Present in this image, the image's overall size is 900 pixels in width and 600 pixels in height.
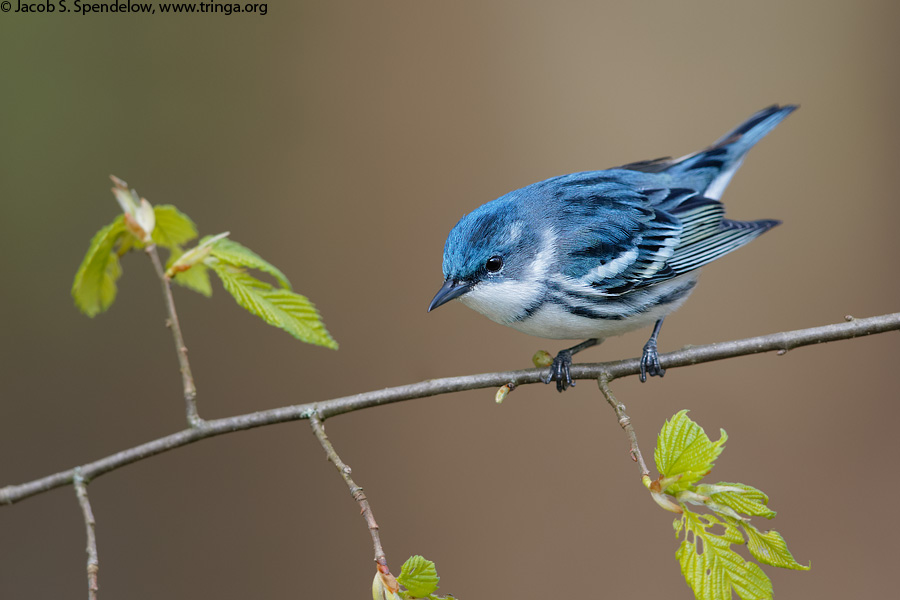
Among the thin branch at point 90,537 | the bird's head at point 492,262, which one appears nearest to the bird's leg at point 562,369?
the bird's head at point 492,262

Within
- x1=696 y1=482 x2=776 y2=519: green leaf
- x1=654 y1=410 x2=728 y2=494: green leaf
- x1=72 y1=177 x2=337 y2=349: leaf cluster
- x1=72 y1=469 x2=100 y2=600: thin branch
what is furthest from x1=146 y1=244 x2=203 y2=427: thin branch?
x1=696 y1=482 x2=776 y2=519: green leaf

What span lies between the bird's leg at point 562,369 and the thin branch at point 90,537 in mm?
1444

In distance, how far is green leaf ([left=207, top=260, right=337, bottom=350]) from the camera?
2137mm

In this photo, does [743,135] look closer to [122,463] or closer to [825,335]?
[825,335]

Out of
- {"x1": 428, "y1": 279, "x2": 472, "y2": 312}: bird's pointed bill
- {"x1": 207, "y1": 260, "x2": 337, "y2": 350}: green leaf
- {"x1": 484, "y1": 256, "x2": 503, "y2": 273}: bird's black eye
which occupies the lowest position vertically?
{"x1": 207, "y1": 260, "x2": 337, "y2": 350}: green leaf

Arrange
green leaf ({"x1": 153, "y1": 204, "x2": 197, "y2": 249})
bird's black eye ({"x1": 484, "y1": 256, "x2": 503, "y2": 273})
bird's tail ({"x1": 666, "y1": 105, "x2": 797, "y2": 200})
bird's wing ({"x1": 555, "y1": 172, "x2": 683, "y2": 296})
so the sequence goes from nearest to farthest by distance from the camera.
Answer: green leaf ({"x1": 153, "y1": 204, "x2": 197, "y2": 249})
bird's black eye ({"x1": 484, "y1": 256, "x2": 503, "y2": 273})
bird's wing ({"x1": 555, "y1": 172, "x2": 683, "y2": 296})
bird's tail ({"x1": 666, "y1": 105, "x2": 797, "y2": 200})

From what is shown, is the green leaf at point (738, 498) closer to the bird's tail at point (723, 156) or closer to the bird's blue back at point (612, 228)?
the bird's blue back at point (612, 228)

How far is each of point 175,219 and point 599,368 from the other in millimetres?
1506

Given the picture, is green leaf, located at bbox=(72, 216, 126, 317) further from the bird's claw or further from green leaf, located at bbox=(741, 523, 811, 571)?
green leaf, located at bbox=(741, 523, 811, 571)

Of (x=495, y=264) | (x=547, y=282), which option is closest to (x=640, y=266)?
(x=547, y=282)

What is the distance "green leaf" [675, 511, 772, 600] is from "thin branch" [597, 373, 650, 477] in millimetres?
240

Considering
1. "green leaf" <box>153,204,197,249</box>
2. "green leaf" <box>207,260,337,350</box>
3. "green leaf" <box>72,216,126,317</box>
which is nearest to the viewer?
"green leaf" <box>207,260,337,350</box>

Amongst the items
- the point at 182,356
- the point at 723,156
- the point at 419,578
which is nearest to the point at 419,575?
the point at 419,578

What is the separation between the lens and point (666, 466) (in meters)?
1.71
